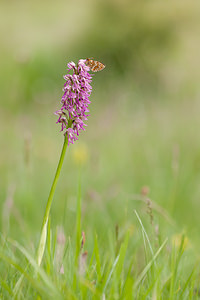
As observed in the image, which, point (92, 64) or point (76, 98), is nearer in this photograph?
point (76, 98)

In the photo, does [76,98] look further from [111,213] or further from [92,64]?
Result: [111,213]

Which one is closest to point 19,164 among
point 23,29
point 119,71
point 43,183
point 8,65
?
point 43,183

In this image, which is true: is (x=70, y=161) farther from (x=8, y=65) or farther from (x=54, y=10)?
(x=54, y=10)

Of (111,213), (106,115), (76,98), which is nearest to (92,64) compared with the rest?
(76,98)

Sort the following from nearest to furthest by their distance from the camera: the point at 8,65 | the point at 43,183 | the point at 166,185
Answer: the point at 166,185
the point at 43,183
the point at 8,65

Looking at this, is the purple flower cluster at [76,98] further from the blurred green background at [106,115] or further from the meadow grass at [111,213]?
the blurred green background at [106,115]

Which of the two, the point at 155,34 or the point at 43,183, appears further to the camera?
the point at 155,34

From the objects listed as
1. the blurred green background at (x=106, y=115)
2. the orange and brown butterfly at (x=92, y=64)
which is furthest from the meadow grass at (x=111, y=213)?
the orange and brown butterfly at (x=92, y=64)

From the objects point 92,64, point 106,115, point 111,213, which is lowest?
point 111,213

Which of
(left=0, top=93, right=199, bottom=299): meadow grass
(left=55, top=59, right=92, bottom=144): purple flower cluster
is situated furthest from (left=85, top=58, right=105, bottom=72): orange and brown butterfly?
(left=0, top=93, right=199, bottom=299): meadow grass
